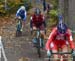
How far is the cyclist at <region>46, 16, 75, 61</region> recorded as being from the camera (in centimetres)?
1157

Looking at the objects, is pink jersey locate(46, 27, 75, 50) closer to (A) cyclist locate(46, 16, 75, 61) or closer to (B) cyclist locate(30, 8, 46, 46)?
(A) cyclist locate(46, 16, 75, 61)

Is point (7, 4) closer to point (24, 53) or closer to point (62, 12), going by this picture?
point (62, 12)

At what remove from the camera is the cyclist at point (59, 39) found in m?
11.6

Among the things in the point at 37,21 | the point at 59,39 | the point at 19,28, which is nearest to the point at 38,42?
the point at 37,21

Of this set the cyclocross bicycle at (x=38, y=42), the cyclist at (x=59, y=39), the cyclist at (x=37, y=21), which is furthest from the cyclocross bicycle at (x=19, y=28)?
the cyclist at (x=59, y=39)

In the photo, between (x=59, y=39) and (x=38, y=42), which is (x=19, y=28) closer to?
(x=38, y=42)

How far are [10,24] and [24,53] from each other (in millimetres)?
9071

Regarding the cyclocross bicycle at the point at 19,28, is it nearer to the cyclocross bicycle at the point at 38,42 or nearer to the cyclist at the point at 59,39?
the cyclocross bicycle at the point at 38,42

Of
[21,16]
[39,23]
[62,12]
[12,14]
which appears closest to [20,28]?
[21,16]

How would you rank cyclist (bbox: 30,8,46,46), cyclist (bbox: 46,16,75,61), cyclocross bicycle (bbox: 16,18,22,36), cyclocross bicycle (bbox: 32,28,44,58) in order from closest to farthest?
Result: cyclist (bbox: 46,16,75,61), cyclocross bicycle (bbox: 32,28,44,58), cyclist (bbox: 30,8,46,46), cyclocross bicycle (bbox: 16,18,22,36)

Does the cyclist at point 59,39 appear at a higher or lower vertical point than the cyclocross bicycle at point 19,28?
higher

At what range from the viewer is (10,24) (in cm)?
2634

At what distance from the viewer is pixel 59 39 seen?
11984 mm

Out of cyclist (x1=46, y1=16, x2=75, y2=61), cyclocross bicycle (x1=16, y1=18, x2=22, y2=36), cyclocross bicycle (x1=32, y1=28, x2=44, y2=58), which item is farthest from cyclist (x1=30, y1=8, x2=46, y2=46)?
cyclist (x1=46, y1=16, x2=75, y2=61)
